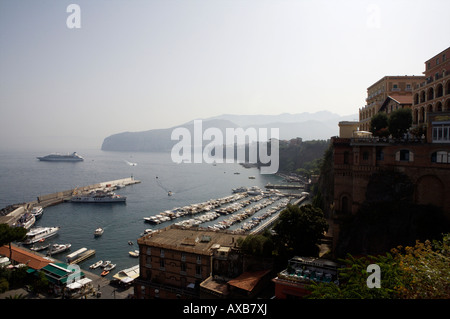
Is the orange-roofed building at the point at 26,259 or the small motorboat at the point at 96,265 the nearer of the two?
the orange-roofed building at the point at 26,259

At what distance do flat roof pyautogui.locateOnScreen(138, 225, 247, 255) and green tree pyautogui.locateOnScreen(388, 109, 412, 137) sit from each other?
11952 mm

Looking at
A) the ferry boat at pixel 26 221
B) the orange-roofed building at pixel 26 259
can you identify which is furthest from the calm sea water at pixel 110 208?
the orange-roofed building at pixel 26 259

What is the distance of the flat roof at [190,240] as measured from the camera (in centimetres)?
1806

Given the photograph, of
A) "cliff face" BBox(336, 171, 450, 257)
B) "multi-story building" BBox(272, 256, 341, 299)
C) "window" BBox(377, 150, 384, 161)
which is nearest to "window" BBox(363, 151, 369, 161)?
"window" BBox(377, 150, 384, 161)

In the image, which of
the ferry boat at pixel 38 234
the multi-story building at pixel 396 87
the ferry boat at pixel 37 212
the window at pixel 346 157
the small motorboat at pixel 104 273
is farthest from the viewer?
the ferry boat at pixel 37 212

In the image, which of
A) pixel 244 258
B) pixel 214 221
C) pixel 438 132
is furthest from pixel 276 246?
pixel 214 221

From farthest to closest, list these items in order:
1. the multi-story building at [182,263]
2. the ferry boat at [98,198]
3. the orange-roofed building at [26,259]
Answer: the ferry boat at [98,198] < the orange-roofed building at [26,259] < the multi-story building at [182,263]

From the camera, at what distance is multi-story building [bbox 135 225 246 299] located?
1731cm

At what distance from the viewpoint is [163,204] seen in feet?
161

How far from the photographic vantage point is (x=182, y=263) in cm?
1786

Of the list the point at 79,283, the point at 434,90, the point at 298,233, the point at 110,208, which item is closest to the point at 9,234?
the point at 79,283

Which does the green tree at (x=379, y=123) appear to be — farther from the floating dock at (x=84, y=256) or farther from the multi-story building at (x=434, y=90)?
the floating dock at (x=84, y=256)

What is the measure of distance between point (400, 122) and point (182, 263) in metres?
15.7

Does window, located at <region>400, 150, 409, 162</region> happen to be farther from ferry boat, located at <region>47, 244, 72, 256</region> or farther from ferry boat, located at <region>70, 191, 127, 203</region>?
ferry boat, located at <region>70, 191, 127, 203</region>
